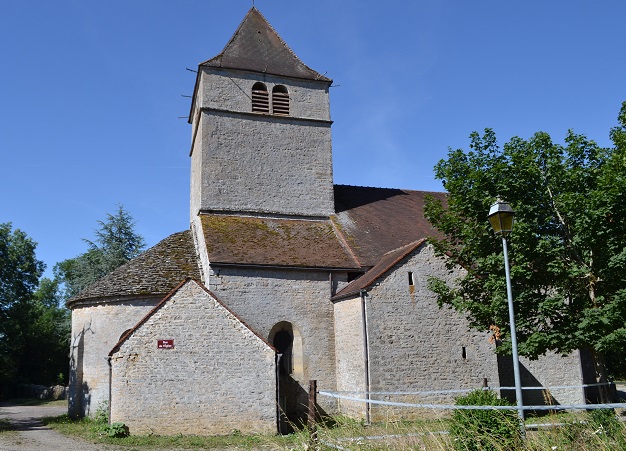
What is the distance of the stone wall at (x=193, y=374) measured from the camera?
14.1m

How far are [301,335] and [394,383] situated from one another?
3535 millimetres

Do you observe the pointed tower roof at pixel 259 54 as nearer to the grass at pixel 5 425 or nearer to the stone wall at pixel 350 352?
the stone wall at pixel 350 352

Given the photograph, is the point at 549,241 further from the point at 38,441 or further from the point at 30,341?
the point at 30,341

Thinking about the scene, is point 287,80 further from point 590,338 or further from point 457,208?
point 590,338

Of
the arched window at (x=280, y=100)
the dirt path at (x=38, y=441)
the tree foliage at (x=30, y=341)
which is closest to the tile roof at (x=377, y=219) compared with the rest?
the arched window at (x=280, y=100)

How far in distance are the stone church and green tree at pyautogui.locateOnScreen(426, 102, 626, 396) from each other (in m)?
3.63

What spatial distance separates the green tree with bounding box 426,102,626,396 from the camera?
1123cm

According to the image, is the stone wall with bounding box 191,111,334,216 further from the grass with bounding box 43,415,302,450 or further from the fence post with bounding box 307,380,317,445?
the fence post with bounding box 307,380,317,445

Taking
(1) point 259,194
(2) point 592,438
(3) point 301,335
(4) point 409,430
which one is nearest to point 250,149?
(1) point 259,194

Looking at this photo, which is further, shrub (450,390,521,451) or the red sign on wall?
the red sign on wall

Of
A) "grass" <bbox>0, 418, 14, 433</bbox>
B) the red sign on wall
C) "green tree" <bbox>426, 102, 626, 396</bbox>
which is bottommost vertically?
"grass" <bbox>0, 418, 14, 433</bbox>

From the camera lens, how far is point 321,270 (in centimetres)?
1861

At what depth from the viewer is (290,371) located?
58.8ft

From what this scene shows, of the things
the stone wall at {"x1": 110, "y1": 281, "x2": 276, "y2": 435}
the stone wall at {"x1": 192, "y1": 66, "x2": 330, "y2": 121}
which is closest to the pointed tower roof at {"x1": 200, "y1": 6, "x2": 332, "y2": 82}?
the stone wall at {"x1": 192, "y1": 66, "x2": 330, "y2": 121}
